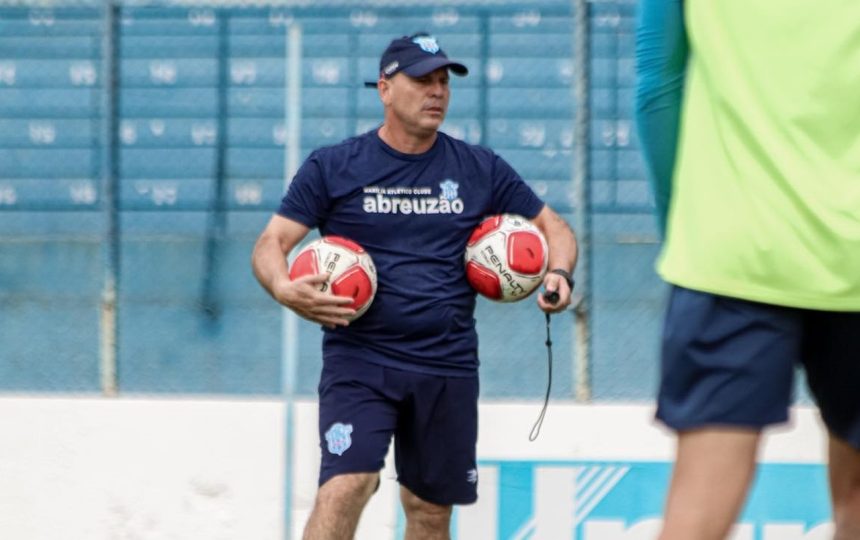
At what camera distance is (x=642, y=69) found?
108 inches

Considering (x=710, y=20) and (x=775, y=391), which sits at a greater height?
(x=710, y=20)

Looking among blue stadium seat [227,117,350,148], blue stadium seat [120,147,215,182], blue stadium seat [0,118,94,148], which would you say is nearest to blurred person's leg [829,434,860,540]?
blue stadium seat [227,117,350,148]

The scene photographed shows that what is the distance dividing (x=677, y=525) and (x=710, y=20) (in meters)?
0.84

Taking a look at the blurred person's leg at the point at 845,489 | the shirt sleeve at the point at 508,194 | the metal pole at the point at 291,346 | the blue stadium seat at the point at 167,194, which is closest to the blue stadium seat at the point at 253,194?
the blue stadium seat at the point at 167,194

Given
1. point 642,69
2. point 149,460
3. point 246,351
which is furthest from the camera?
point 246,351

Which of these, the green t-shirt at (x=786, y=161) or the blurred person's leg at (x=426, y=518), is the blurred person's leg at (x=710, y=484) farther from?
the blurred person's leg at (x=426, y=518)

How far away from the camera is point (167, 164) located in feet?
26.1

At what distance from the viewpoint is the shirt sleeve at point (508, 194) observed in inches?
215

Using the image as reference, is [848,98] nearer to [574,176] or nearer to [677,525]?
[677,525]

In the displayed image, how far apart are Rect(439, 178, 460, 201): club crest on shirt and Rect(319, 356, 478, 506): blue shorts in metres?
0.62

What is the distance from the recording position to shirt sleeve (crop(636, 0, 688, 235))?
267 cm

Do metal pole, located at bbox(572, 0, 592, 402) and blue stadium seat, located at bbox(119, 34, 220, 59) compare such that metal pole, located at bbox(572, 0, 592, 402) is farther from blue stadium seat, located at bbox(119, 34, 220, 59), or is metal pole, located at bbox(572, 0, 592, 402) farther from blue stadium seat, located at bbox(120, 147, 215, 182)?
blue stadium seat, located at bbox(119, 34, 220, 59)

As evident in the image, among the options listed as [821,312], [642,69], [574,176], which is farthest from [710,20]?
[574,176]

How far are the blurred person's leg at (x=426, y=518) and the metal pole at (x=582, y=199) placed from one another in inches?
51.3
